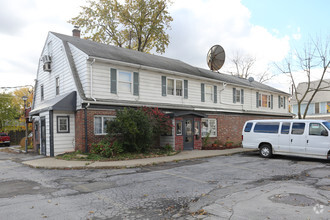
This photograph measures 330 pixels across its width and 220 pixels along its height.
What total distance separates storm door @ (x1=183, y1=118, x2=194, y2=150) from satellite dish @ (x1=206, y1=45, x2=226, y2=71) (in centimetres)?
981

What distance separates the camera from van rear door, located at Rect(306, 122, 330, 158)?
11909 millimetres

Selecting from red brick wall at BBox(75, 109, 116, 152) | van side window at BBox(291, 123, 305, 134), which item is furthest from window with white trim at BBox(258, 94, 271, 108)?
red brick wall at BBox(75, 109, 116, 152)

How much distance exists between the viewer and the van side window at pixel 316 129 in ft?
39.8

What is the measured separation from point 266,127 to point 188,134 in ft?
17.5

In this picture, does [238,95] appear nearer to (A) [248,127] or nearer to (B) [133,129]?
(A) [248,127]

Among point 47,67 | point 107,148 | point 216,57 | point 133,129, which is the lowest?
point 107,148

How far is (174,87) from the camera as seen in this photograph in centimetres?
1927

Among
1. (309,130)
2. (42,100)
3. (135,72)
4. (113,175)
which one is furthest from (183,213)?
(42,100)

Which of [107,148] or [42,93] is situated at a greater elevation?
[42,93]

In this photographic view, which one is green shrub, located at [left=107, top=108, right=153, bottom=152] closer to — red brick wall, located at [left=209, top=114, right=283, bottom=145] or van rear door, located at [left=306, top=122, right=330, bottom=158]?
red brick wall, located at [left=209, top=114, right=283, bottom=145]

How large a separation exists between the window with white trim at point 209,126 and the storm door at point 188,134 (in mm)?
2843

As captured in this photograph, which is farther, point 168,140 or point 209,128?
point 209,128

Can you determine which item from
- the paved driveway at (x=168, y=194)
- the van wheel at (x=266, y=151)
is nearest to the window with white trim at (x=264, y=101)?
the van wheel at (x=266, y=151)

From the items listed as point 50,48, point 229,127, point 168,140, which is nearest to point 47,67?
point 50,48
